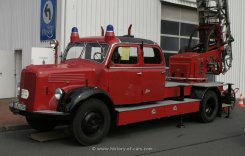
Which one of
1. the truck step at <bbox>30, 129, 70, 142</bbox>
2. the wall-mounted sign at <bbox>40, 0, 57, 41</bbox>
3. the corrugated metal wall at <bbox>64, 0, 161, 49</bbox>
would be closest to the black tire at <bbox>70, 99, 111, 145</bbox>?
the truck step at <bbox>30, 129, 70, 142</bbox>

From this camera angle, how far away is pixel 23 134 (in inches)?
359

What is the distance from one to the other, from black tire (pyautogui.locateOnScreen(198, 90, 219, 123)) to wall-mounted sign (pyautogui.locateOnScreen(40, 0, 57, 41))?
5513mm

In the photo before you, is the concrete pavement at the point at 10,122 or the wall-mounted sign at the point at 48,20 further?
the wall-mounted sign at the point at 48,20

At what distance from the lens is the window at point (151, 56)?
9430 millimetres

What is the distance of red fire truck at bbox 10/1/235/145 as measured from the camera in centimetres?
778

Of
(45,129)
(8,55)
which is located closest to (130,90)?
(45,129)

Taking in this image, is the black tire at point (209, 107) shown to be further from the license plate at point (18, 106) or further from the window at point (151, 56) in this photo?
the license plate at point (18, 106)

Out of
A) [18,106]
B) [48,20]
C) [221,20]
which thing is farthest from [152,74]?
[48,20]

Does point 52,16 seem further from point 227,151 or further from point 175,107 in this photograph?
point 227,151

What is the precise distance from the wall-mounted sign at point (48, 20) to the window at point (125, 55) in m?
4.77

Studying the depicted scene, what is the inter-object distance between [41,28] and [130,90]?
6178 mm

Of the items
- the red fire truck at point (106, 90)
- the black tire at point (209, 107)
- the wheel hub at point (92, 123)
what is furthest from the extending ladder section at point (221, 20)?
the wheel hub at point (92, 123)

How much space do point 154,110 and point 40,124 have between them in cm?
273

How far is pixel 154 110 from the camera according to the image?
365 inches
